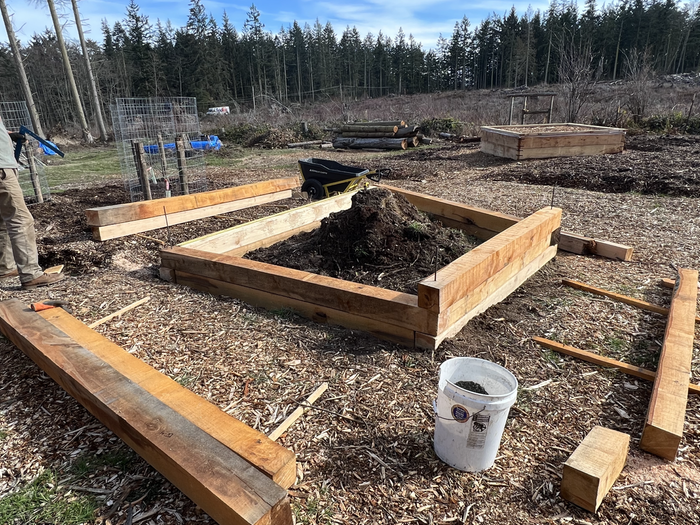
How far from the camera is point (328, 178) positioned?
694 centimetres

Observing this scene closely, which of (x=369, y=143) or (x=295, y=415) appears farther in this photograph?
(x=369, y=143)

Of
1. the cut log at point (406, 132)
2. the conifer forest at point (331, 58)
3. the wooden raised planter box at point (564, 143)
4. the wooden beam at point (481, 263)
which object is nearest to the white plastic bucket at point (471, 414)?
the wooden beam at point (481, 263)

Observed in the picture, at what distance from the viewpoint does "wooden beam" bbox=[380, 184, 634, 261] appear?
14.5 ft

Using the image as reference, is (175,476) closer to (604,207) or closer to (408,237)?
(408,237)

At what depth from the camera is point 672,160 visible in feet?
29.5

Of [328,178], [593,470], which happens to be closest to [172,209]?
[328,178]

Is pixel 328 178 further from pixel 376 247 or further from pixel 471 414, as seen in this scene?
pixel 471 414

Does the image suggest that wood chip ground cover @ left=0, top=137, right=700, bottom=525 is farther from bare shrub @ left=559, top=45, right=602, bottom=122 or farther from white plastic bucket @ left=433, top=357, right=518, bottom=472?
bare shrub @ left=559, top=45, right=602, bottom=122

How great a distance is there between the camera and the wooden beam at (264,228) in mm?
4223

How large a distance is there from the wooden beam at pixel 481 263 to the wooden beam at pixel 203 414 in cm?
127

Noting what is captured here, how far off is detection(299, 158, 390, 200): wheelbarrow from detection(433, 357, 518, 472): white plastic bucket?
4818 millimetres

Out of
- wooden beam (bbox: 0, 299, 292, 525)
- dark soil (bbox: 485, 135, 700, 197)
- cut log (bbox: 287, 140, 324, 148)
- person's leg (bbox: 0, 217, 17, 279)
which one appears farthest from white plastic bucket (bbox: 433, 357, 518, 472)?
cut log (bbox: 287, 140, 324, 148)

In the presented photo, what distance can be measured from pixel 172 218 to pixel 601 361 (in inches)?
213

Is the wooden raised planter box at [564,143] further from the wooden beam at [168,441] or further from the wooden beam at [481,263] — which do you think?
the wooden beam at [168,441]
